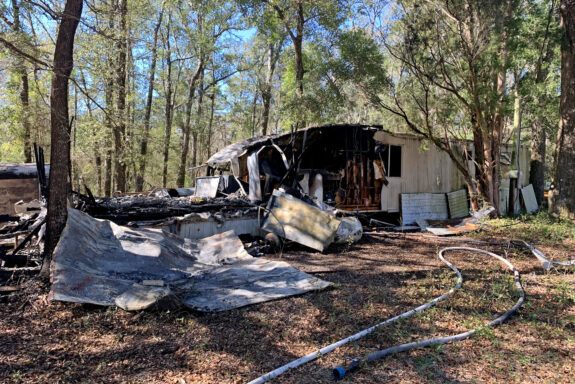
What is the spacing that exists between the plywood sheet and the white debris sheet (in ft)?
5.14

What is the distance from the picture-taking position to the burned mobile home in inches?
393

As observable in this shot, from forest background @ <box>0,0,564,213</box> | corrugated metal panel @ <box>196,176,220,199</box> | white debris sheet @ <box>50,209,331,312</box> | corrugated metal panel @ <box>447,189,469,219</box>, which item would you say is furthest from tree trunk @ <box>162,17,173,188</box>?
corrugated metal panel @ <box>447,189,469,219</box>

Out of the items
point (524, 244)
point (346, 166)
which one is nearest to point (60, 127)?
point (346, 166)

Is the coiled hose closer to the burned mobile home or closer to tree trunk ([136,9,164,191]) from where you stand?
the burned mobile home

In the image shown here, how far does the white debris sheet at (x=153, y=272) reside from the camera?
359 cm

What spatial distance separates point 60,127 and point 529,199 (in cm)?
1774

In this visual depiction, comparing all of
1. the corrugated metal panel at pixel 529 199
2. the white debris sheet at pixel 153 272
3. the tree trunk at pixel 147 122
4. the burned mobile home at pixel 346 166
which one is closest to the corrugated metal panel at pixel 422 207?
the burned mobile home at pixel 346 166

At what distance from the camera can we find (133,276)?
4.36 m

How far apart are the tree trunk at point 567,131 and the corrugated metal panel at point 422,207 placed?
Result: 372cm

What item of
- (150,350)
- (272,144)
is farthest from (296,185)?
(150,350)

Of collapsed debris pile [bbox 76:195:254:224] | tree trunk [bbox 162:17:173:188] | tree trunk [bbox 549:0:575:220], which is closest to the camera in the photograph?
collapsed debris pile [bbox 76:195:254:224]

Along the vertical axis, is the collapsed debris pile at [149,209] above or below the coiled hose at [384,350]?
above

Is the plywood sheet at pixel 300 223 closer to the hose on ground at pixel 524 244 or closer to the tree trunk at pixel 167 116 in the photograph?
the hose on ground at pixel 524 244

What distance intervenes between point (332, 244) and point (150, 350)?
5.30 m
